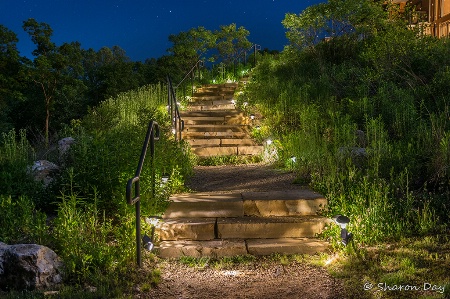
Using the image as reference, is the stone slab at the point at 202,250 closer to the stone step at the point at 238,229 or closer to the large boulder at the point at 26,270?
the stone step at the point at 238,229

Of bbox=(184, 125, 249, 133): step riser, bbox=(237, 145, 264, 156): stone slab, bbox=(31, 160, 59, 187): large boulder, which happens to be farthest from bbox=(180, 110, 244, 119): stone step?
bbox=(31, 160, 59, 187): large boulder

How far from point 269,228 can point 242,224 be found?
0.99 ft

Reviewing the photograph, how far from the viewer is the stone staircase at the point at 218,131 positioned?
9797mm

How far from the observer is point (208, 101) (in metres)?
14.9

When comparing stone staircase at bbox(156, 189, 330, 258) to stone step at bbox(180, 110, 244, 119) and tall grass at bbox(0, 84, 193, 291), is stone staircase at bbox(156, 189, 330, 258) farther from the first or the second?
stone step at bbox(180, 110, 244, 119)

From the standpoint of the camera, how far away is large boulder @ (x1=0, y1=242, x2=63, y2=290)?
3.78m

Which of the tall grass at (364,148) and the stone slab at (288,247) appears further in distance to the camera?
the tall grass at (364,148)

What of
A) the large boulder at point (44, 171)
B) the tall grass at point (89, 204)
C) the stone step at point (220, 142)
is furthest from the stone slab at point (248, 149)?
the large boulder at point (44, 171)

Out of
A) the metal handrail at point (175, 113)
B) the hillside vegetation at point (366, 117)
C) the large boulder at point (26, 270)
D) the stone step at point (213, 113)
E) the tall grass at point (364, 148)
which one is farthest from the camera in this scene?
the stone step at point (213, 113)

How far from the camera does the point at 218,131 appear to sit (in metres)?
11.1

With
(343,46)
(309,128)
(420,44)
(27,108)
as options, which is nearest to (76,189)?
(309,128)

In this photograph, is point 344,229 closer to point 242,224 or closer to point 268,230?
point 268,230

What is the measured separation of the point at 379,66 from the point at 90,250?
923 centimetres

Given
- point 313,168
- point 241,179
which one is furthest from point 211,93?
point 313,168
